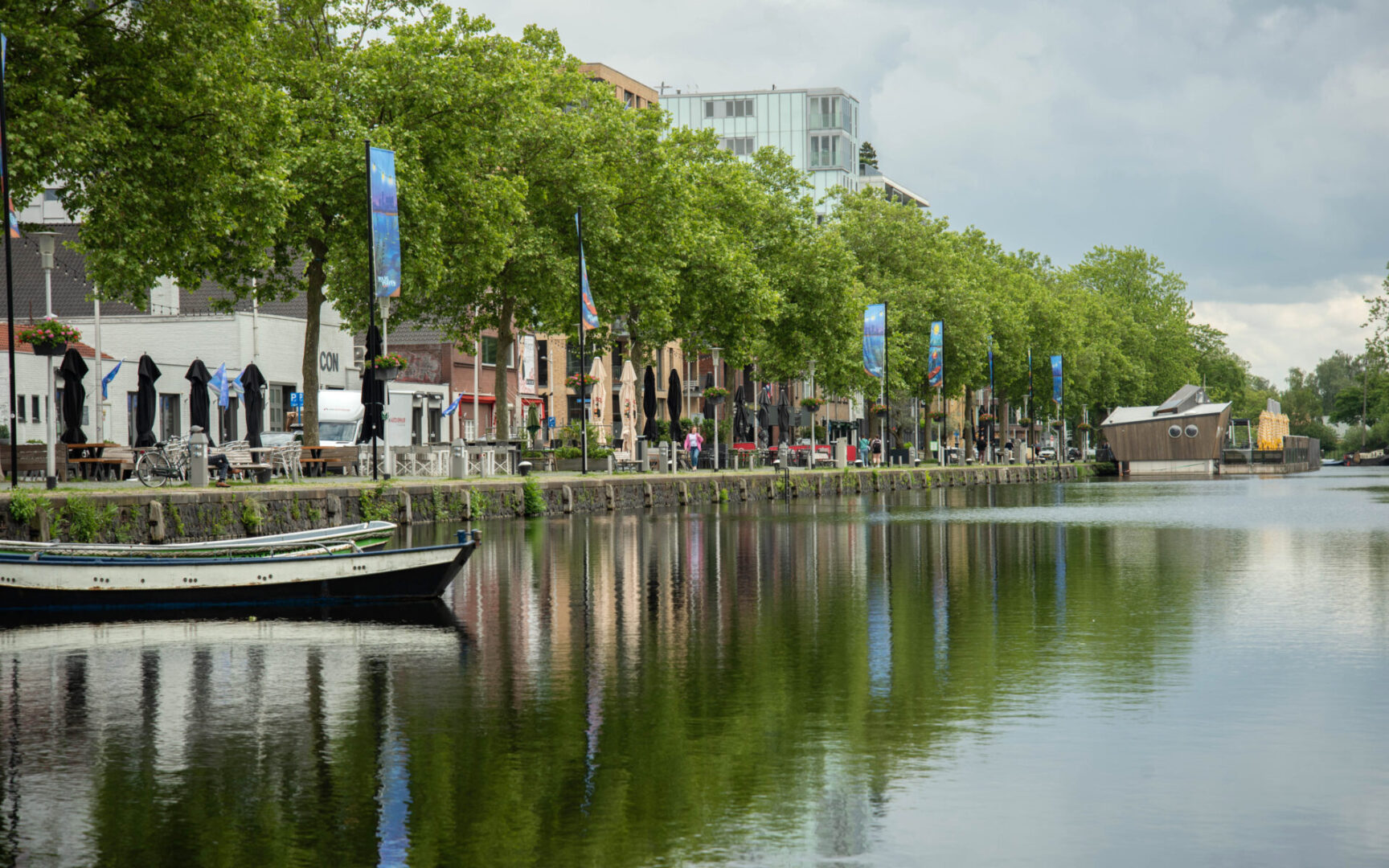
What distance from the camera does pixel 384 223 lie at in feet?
109

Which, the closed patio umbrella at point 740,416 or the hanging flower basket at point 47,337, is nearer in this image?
the hanging flower basket at point 47,337

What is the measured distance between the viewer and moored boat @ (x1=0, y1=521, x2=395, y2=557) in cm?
1670

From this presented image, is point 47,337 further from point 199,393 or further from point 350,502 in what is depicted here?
point 199,393

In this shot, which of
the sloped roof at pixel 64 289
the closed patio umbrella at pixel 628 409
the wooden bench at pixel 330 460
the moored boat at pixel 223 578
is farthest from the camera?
the sloped roof at pixel 64 289

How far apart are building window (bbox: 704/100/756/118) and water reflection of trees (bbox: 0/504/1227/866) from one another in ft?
423

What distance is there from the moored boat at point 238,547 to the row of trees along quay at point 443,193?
39.7ft

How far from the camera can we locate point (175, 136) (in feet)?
97.5

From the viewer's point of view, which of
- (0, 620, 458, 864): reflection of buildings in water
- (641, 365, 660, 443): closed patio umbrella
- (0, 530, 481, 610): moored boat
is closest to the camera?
(0, 620, 458, 864): reflection of buildings in water

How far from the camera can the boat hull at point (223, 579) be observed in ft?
54.2

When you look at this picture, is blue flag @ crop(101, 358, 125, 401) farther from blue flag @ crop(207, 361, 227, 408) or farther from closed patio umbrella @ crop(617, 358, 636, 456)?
closed patio umbrella @ crop(617, 358, 636, 456)

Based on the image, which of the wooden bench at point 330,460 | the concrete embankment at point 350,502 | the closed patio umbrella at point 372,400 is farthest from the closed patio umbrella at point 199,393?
the closed patio umbrella at point 372,400

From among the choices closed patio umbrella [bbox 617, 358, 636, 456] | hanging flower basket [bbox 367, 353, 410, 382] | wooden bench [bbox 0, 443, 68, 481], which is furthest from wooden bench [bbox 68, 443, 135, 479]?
closed patio umbrella [bbox 617, 358, 636, 456]

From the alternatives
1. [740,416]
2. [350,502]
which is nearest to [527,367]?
[740,416]

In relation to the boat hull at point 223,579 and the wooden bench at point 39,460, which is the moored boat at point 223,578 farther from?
the wooden bench at point 39,460
